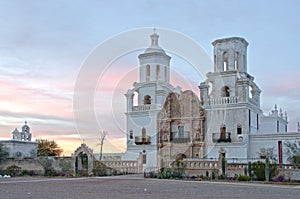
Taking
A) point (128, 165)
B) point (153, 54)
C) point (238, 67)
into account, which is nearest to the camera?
point (128, 165)

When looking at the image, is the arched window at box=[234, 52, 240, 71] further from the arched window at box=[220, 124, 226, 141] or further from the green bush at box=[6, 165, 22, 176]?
the green bush at box=[6, 165, 22, 176]

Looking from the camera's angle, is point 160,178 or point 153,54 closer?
point 160,178

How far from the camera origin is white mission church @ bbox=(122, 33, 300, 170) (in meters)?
45.6

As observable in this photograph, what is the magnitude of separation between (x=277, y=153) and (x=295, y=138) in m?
2.18

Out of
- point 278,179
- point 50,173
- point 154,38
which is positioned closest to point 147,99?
point 154,38

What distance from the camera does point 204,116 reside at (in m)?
48.3

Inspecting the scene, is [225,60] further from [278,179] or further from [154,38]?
[278,179]

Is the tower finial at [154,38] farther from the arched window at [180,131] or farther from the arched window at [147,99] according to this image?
the arched window at [180,131]

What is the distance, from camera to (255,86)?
164 ft

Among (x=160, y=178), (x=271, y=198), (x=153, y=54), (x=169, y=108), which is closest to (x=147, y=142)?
(x=169, y=108)

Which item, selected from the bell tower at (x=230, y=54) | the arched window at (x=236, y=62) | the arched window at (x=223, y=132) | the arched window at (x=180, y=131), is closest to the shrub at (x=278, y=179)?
the arched window at (x=223, y=132)

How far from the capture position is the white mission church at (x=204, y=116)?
45.6m

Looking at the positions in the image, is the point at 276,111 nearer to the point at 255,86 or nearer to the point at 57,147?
the point at 255,86

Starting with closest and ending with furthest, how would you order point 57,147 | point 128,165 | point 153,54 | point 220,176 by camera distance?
1. point 220,176
2. point 128,165
3. point 153,54
4. point 57,147
